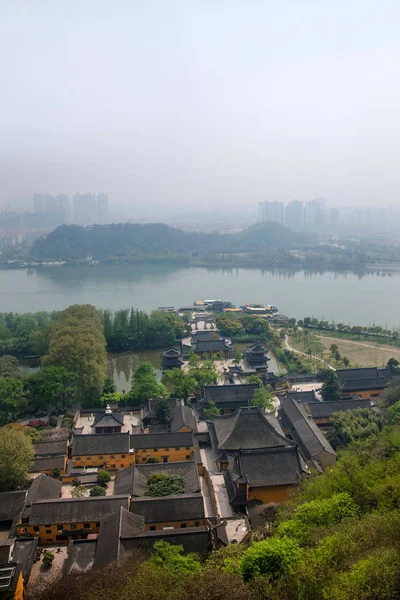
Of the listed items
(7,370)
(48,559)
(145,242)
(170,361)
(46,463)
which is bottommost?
(48,559)

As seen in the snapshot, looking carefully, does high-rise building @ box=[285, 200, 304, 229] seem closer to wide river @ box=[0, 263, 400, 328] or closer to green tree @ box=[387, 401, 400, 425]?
wide river @ box=[0, 263, 400, 328]

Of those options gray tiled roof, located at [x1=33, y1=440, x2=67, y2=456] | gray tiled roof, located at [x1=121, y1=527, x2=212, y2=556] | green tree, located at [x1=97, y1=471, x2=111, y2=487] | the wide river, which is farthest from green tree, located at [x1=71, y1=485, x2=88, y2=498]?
the wide river

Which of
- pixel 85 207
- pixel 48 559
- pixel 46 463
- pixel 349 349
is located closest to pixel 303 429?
pixel 46 463

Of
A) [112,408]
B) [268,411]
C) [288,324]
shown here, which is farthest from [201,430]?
[288,324]

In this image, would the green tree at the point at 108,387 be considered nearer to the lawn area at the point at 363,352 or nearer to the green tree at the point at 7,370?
the green tree at the point at 7,370

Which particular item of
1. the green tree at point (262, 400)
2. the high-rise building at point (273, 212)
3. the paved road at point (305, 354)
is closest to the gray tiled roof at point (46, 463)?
the green tree at point (262, 400)

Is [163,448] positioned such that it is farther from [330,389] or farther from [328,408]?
[330,389]
